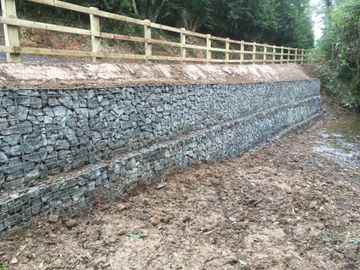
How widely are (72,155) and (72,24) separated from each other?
34.6 feet

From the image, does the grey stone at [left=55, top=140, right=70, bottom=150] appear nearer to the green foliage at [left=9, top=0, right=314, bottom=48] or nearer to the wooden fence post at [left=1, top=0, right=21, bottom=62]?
the wooden fence post at [left=1, top=0, right=21, bottom=62]

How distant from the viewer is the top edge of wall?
16.5 feet

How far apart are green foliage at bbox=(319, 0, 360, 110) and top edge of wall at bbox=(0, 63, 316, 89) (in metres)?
9.74

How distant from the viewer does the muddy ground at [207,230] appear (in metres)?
4.36

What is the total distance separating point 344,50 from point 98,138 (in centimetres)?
1904

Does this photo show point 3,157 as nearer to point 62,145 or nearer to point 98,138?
point 62,145

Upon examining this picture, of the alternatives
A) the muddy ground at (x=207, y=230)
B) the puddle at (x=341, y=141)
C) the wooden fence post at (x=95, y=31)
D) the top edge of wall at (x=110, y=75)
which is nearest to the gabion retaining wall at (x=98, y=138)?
the top edge of wall at (x=110, y=75)

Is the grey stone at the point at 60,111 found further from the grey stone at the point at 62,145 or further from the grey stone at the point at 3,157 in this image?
the grey stone at the point at 3,157

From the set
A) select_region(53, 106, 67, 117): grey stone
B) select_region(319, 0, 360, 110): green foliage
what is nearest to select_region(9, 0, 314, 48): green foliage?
select_region(319, 0, 360, 110): green foliage

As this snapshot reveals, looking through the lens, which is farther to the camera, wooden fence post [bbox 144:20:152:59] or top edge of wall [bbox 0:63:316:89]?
wooden fence post [bbox 144:20:152:59]

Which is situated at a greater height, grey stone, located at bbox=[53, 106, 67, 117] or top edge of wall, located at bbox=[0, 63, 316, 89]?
top edge of wall, located at bbox=[0, 63, 316, 89]

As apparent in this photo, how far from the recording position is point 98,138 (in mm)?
5812

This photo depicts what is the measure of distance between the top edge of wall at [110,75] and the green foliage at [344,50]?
9744 millimetres

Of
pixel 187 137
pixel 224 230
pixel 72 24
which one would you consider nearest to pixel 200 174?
pixel 187 137
